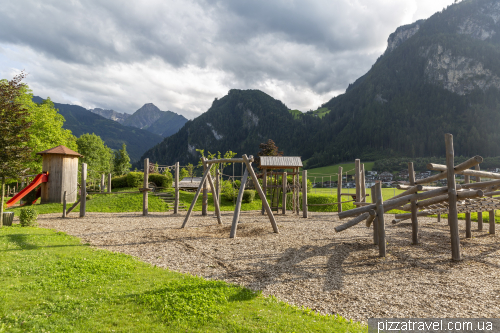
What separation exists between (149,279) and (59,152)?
20631mm

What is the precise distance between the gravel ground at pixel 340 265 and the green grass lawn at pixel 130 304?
2.17 ft

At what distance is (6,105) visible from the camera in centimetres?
1139

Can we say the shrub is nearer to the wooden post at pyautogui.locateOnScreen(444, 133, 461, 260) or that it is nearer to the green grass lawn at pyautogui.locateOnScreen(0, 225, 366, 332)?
the green grass lawn at pyautogui.locateOnScreen(0, 225, 366, 332)

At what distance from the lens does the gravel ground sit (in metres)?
4.84

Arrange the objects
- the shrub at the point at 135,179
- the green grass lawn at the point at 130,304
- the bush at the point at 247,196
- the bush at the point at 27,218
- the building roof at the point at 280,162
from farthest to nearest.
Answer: the shrub at the point at 135,179 → the bush at the point at 247,196 → the building roof at the point at 280,162 → the bush at the point at 27,218 → the green grass lawn at the point at 130,304

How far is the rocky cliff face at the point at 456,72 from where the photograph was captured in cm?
14800

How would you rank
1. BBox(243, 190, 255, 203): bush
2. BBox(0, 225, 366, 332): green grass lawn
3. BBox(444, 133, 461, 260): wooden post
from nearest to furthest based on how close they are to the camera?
BBox(0, 225, 366, 332): green grass lawn < BBox(444, 133, 461, 260): wooden post < BBox(243, 190, 255, 203): bush

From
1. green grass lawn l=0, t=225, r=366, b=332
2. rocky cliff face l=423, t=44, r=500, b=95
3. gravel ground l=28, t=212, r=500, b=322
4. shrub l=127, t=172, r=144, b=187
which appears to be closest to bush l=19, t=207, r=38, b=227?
gravel ground l=28, t=212, r=500, b=322

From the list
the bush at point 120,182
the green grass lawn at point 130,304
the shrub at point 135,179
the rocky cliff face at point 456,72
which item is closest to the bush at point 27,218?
the green grass lawn at point 130,304

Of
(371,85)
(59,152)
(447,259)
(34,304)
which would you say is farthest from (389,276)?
(371,85)

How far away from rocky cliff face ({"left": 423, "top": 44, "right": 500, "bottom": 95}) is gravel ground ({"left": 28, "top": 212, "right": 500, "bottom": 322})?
187m

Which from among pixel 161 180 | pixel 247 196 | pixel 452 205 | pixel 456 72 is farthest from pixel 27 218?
pixel 456 72

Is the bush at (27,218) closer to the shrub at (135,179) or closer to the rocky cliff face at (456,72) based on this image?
the shrub at (135,179)

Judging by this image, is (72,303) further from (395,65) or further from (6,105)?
(395,65)
